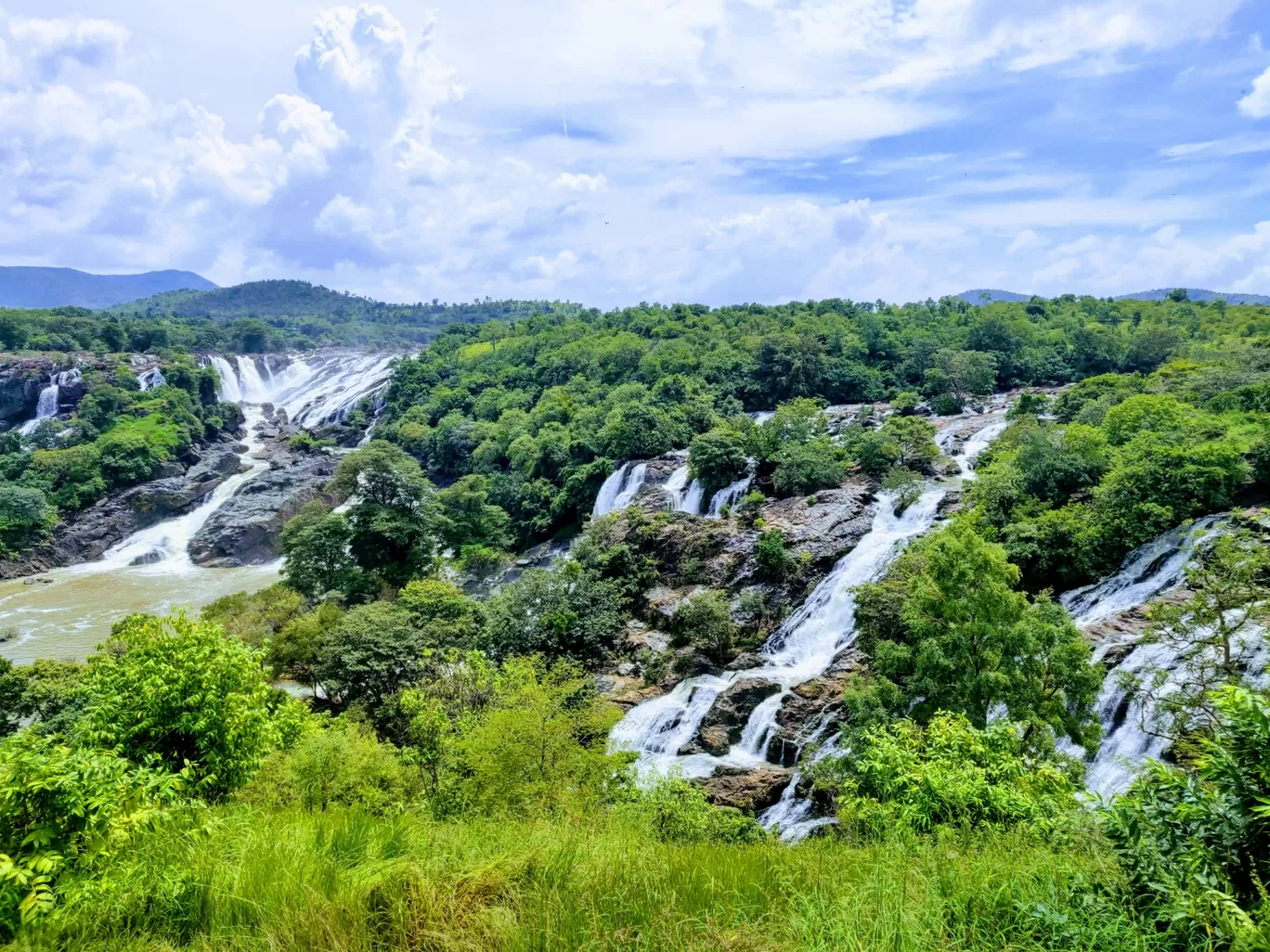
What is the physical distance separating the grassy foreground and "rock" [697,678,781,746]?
12.8 metres

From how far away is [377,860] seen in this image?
4.06m

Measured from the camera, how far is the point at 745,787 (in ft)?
48.4

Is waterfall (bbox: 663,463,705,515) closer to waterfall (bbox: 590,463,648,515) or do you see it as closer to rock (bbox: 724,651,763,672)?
waterfall (bbox: 590,463,648,515)

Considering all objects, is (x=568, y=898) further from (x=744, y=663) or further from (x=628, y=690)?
(x=744, y=663)

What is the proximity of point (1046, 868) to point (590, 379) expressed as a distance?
160 feet

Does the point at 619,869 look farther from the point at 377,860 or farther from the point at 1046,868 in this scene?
the point at 1046,868

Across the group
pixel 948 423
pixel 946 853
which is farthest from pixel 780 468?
pixel 946 853

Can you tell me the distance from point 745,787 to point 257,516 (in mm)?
35618

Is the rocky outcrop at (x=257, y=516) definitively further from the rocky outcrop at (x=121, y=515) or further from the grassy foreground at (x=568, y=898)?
the grassy foreground at (x=568, y=898)

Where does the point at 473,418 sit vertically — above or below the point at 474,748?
above

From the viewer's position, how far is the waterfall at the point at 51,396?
166 feet

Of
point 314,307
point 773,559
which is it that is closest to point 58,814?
point 773,559

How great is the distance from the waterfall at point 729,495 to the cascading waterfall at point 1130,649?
13.4 meters

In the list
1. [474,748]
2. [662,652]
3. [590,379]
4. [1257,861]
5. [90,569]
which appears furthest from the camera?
[590,379]
